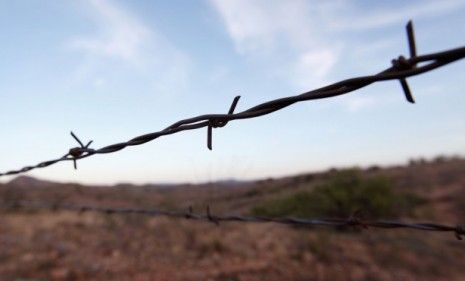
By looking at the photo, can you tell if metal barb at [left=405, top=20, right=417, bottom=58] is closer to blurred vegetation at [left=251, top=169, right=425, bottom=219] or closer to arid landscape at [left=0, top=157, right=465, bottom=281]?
arid landscape at [left=0, top=157, right=465, bottom=281]

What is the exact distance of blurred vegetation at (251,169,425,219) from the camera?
1144 cm

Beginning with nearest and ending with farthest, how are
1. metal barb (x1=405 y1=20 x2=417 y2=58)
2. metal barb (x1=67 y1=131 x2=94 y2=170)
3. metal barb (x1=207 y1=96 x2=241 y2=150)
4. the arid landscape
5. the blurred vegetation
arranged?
1. metal barb (x1=405 y1=20 x2=417 y2=58)
2. metal barb (x1=207 y1=96 x2=241 y2=150)
3. metal barb (x1=67 y1=131 x2=94 y2=170)
4. the arid landscape
5. the blurred vegetation

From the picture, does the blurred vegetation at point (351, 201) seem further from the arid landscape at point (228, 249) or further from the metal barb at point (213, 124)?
the metal barb at point (213, 124)

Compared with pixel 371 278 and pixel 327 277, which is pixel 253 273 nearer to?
pixel 327 277

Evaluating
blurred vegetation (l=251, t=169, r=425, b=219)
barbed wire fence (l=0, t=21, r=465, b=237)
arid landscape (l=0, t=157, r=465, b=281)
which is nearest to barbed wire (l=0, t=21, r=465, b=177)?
barbed wire fence (l=0, t=21, r=465, b=237)

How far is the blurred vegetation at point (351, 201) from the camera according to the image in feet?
37.5


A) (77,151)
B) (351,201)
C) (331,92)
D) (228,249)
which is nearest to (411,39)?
(331,92)

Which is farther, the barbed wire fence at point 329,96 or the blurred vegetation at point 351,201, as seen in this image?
the blurred vegetation at point 351,201

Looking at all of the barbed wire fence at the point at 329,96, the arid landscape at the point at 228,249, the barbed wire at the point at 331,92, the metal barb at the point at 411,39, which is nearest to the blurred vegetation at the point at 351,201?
the arid landscape at the point at 228,249

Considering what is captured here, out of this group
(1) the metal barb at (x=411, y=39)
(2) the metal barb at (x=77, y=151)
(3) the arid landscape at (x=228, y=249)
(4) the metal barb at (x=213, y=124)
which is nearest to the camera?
(1) the metal barb at (x=411, y=39)

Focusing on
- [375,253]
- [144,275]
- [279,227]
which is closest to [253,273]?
[144,275]

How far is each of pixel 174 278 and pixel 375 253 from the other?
145 inches

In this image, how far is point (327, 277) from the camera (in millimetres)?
6039

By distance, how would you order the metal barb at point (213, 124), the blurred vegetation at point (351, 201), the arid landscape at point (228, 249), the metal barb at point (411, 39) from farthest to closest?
the blurred vegetation at point (351, 201)
the arid landscape at point (228, 249)
the metal barb at point (213, 124)
the metal barb at point (411, 39)
